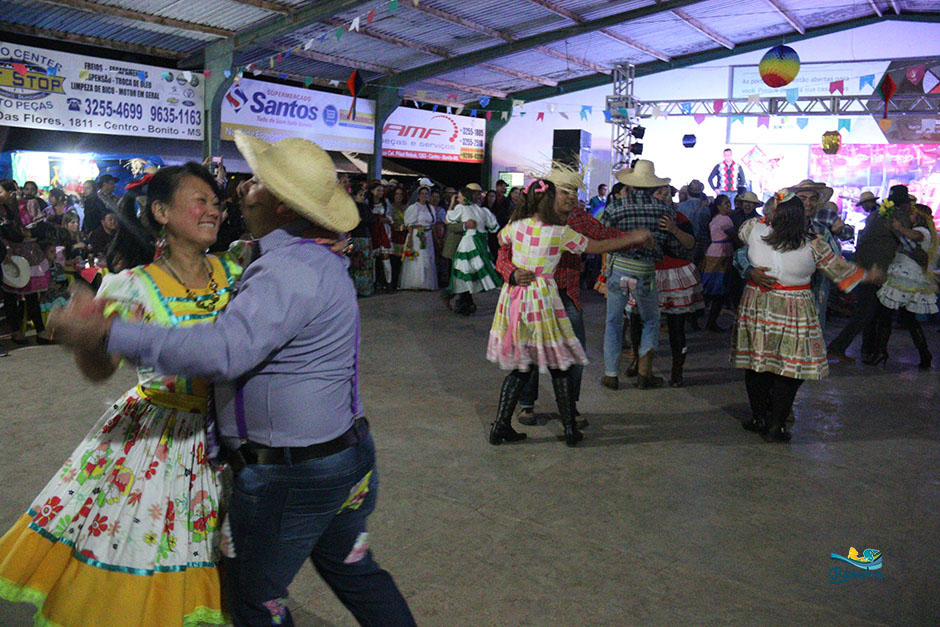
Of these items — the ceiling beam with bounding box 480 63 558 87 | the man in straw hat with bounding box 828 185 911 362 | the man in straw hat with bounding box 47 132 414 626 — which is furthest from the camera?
the ceiling beam with bounding box 480 63 558 87

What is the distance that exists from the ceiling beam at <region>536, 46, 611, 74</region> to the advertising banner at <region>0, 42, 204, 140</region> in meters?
6.96

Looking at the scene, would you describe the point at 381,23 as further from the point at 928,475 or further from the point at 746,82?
the point at 928,475

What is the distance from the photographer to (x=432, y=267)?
37.3 feet

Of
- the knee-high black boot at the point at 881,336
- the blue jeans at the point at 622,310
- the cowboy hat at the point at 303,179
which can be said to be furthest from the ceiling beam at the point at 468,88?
the cowboy hat at the point at 303,179

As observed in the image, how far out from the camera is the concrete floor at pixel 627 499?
2.79 metres

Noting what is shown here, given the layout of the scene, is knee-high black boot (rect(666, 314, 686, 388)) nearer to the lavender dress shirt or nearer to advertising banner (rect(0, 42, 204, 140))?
the lavender dress shirt

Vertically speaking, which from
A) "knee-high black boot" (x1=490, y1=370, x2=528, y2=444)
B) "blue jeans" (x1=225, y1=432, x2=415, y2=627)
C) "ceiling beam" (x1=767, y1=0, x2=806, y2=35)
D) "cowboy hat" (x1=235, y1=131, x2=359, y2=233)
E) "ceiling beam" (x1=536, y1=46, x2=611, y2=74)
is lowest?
"knee-high black boot" (x1=490, y1=370, x2=528, y2=444)

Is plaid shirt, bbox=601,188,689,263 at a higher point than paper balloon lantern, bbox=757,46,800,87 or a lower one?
lower

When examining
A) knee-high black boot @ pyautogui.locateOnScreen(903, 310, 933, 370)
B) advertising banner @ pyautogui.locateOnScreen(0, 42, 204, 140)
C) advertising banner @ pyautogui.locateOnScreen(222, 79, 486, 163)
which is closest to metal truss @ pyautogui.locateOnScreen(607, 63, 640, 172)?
advertising banner @ pyautogui.locateOnScreen(222, 79, 486, 163)

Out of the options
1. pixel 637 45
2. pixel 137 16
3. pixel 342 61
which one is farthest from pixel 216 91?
pixel 637 45

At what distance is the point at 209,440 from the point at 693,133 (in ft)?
54.6

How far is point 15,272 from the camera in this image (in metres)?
6.84

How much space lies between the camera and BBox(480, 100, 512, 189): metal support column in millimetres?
19156

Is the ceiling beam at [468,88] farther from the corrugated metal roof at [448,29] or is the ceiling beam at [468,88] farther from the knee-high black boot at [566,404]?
the knee-high black boot at [566,404]
